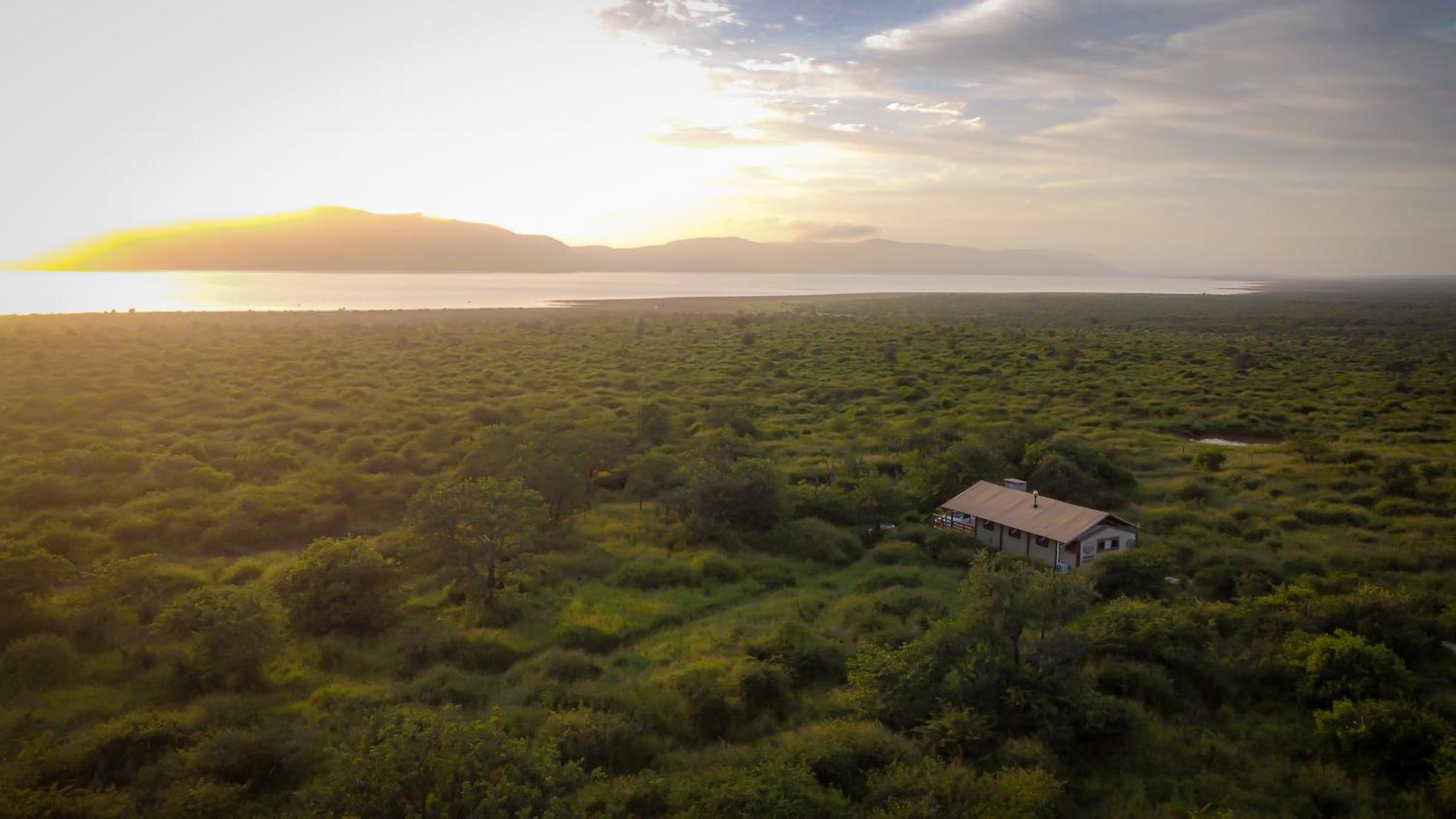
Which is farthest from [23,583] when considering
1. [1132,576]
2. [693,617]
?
[1132,576]

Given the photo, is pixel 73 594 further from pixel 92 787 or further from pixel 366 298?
pixel 366 298

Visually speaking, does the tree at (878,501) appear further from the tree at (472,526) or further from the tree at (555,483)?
the tree at (472,526)

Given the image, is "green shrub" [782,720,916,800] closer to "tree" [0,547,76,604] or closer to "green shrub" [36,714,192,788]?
"green shrub" [36,714,192,788]

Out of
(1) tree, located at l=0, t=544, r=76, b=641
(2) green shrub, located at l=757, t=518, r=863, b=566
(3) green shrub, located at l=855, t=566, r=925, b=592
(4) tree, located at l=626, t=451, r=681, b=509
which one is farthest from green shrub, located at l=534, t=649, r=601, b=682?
(4) tree, located at l=626, t=451, r=681, b=509

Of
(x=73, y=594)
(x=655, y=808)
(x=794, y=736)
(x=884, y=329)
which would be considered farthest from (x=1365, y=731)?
(x=884, y=329)

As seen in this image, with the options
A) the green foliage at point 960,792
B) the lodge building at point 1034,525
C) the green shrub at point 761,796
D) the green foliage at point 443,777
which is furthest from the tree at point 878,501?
the green foliage at point 443,777

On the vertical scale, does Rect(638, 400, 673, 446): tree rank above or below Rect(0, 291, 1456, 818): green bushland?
above

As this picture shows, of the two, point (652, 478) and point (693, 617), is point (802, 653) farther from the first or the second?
point (652, 478)
